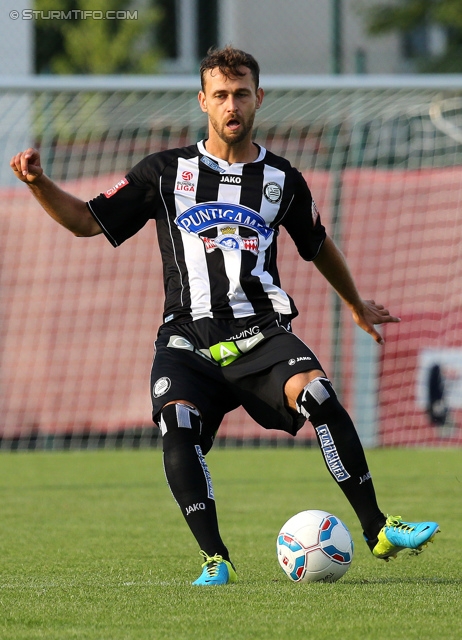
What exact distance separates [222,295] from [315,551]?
1071 millimetres

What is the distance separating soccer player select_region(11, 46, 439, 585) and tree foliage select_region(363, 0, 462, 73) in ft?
38.1

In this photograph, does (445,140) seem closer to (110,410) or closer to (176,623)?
(110,410)

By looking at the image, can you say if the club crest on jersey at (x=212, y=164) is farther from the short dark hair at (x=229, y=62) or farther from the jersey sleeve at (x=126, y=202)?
the short dark hair at (x=229, y=62)

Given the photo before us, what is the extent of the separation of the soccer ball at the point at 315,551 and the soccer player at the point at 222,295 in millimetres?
113

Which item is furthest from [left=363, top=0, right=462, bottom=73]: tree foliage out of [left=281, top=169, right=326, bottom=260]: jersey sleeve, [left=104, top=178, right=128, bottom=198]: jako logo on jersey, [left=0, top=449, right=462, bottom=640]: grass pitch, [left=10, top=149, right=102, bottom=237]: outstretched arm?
[left=10, top=149, right=102, bottom=237]: outstretched arm

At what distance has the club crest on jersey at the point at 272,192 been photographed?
15.5ft

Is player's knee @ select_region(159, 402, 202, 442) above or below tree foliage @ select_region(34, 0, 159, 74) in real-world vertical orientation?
below

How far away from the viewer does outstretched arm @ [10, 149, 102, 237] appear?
4383mm

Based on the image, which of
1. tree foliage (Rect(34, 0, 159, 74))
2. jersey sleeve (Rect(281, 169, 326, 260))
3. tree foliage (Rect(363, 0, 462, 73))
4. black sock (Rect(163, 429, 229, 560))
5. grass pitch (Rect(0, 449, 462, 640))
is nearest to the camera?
grass pitch (Rect(0, 449, 462, 640))

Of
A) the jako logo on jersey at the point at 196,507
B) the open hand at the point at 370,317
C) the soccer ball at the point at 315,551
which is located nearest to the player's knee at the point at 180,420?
the jako logo on jersey at the point at 196,507

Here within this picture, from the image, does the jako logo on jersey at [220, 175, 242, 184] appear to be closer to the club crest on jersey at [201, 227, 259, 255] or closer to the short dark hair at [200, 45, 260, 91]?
the club crest on jersey at [201, 227, 259, 255]

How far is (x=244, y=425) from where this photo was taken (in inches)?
461

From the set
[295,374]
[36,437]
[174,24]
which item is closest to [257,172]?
[295,374]

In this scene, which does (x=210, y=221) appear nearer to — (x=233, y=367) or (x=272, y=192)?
(x=272, y=192)
